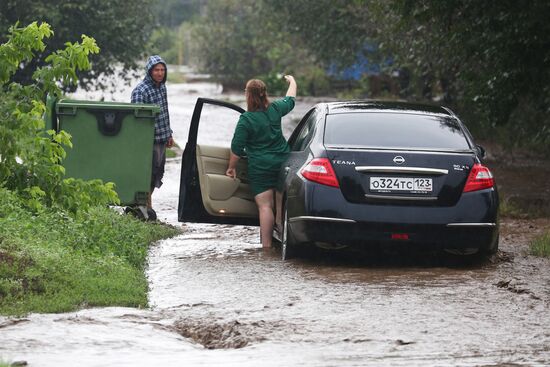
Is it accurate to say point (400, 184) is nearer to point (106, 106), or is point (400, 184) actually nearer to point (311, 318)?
point (311, 318)

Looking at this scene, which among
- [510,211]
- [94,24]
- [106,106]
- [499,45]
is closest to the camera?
[106,106]

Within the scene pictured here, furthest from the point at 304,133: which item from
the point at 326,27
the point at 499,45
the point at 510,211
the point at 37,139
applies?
the point at 326,27

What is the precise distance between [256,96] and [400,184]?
2.04 m

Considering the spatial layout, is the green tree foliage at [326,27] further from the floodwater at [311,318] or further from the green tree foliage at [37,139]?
the floodwater at [311,318]

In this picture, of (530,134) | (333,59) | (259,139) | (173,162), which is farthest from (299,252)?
(333,59)

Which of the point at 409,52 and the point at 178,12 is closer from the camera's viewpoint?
the point at 409,52

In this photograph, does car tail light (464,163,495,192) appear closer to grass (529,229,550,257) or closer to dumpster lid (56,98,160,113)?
grass (529,229,550,257)

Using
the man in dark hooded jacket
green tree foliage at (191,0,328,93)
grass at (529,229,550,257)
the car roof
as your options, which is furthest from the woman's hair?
green tree foliage at (191,0,328,93)

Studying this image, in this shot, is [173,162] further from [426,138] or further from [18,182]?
[426,138]

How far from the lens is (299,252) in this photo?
11203 millimetres

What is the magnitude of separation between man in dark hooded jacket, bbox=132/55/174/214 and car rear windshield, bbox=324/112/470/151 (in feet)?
→ 11.6

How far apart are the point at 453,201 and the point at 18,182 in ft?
13.4

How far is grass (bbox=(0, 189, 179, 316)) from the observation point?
8852 mm

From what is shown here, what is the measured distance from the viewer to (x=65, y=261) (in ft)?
31.8
